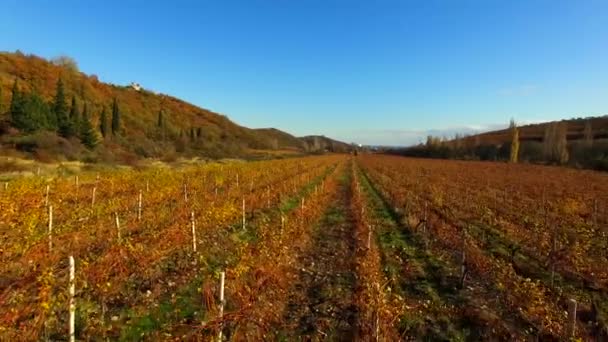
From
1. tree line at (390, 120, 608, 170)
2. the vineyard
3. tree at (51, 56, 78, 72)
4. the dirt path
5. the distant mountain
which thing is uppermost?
tree at (51, 56, 78, 72)

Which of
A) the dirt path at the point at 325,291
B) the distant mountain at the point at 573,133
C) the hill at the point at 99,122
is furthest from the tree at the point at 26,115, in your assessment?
the distant mountain at the point at 573,133

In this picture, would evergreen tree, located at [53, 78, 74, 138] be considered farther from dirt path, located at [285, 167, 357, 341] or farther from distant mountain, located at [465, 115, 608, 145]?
distant mountain, located at [465, 115, 608, 145]

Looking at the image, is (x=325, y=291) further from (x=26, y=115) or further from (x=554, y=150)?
(x=554, y=150)

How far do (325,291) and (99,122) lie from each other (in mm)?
85475

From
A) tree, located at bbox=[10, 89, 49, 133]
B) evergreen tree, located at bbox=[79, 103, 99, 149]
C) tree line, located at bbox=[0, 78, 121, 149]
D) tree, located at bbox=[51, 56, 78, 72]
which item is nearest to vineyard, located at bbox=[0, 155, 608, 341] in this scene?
tree, located at bbox=[10, 89, 49, 133]

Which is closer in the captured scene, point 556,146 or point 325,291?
point 325,291

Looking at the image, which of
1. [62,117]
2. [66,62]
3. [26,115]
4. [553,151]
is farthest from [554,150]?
[66,62]

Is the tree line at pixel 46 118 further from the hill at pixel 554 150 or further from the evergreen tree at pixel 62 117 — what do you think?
the hill at pixel 554 150

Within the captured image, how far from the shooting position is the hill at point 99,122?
158ft

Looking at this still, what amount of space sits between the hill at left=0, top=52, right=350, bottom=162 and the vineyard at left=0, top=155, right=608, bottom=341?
37285 mm

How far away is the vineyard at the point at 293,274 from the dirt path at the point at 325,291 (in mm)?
38

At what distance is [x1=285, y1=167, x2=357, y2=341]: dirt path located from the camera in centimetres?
670

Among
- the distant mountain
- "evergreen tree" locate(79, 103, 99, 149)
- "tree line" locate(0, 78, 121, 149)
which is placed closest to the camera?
"tree line" locate(0, 78, 121, 149)

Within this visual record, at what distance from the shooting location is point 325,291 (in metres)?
8.34
